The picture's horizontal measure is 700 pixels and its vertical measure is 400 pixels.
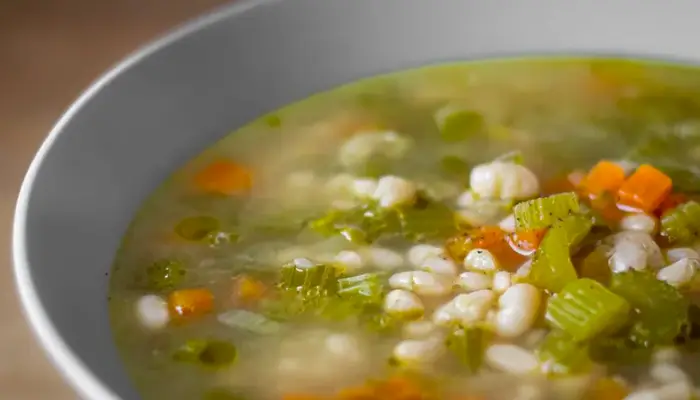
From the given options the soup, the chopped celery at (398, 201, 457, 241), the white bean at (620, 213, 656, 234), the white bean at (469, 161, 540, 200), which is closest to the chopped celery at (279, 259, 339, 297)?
the soup

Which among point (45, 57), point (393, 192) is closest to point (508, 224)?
point (393, 192)

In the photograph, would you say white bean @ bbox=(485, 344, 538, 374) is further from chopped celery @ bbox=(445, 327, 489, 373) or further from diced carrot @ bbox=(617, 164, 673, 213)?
diced carrot @ bbox=(617, 164, 673, 213)

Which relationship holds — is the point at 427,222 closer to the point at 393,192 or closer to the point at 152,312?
the point at 393,192

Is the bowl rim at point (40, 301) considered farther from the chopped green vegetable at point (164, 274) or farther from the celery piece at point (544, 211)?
the celery piece at point (544, 211)

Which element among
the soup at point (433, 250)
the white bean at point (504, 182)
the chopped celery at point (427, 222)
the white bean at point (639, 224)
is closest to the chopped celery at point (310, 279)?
the soup at point (433, 250)

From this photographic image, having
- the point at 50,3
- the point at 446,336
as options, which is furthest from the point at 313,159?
the point at 50,3

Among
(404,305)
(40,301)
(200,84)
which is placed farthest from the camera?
(200,84)

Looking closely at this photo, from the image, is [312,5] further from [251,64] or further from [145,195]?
[145,195]
